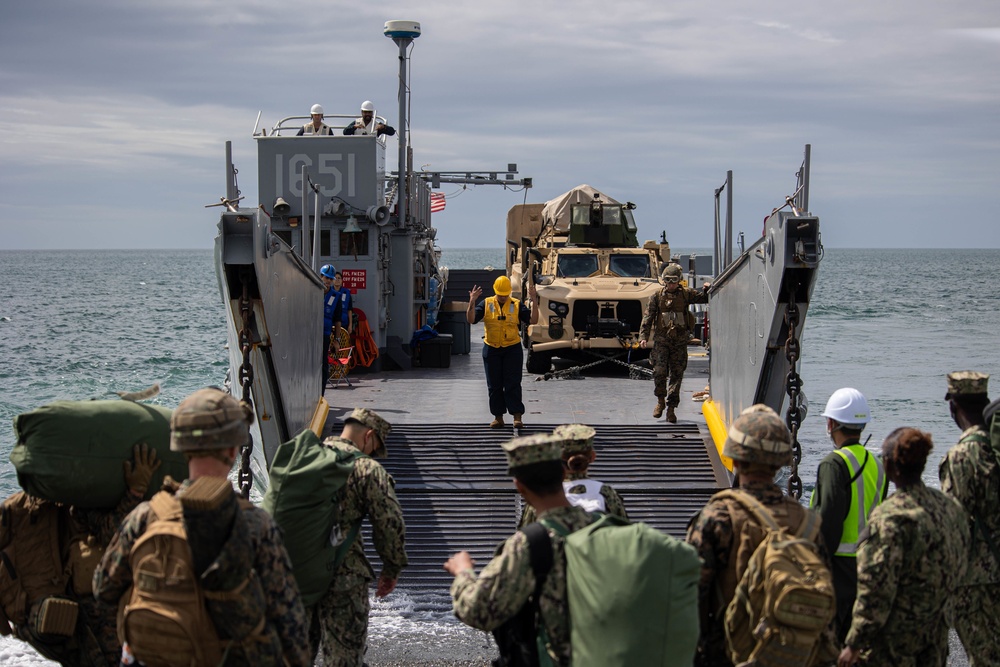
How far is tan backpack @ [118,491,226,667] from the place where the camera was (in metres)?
3.43

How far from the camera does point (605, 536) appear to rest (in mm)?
3453

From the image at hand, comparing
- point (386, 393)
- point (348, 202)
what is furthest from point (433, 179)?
point (386, 393)

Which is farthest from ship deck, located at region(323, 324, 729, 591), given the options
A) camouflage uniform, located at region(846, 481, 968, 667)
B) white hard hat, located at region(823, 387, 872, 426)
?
camouflage uniform, located at region(846, 481, 968, 667)

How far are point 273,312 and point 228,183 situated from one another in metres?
1.12

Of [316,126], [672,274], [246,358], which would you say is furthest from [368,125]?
[246,358]

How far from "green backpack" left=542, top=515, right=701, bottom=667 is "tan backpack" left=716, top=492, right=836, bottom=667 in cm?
34

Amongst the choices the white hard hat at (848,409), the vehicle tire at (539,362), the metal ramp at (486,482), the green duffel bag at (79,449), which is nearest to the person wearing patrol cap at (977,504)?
the white hard hat at (848,409)

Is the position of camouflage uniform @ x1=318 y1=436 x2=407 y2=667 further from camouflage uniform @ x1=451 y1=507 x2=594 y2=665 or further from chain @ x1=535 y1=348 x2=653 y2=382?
chain @ x1=535 y1=348 x2=653 y2=382

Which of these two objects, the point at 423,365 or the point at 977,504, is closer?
the point at 977,504

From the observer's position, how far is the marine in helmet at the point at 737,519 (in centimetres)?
386

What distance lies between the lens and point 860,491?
5004mm

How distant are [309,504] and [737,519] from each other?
174 cm

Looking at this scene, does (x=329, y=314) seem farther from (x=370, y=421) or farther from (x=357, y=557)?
(x=357, y=557)

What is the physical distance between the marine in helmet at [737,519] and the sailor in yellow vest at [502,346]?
6.28 metres
